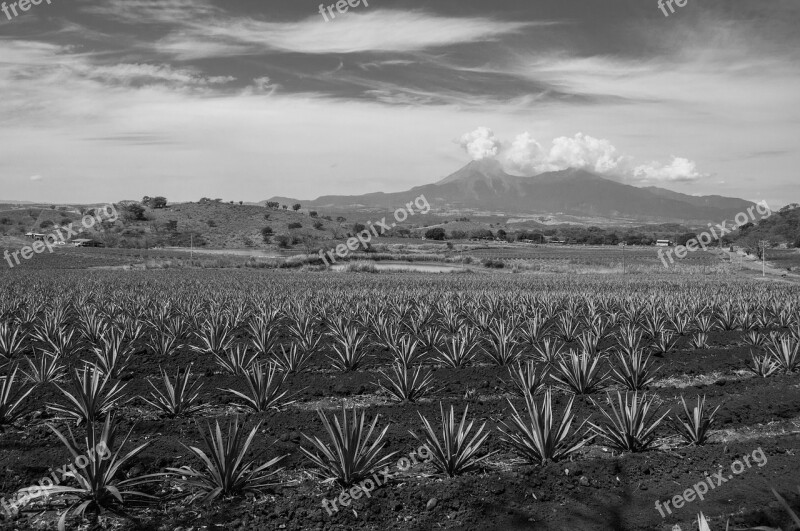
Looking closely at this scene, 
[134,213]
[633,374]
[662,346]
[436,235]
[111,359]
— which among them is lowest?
[436,235]

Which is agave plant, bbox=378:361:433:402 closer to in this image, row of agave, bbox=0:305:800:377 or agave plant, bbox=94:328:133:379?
row of agave, bbox=0:305:800:377

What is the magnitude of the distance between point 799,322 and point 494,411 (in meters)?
9.70

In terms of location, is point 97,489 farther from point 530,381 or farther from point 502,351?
point 502,351

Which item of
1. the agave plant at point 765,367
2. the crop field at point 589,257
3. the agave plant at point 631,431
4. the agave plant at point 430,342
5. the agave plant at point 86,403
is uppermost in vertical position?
the agave plant at point 86,403

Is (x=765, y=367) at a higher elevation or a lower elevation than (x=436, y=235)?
higher

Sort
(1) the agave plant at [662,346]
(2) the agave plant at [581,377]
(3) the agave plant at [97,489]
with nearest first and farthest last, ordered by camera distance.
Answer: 1. (3) the agave plant at [97,489]
2. (2) the agave plant at [581,377]
3. (1) the agave plant at [662,346]

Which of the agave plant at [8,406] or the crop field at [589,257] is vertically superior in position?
the agave plant at [8,406]

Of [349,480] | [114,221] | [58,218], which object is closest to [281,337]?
Answer: [349,480]

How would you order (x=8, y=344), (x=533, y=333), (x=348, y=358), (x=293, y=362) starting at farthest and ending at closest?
1. (x=533, y=333)
2. (x=8, y=344)
3. (x=348, y=358)
4. (x=293, y=362)

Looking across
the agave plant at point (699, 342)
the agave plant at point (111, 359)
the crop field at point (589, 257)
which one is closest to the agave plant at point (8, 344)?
the agave plant at point (111, 359)

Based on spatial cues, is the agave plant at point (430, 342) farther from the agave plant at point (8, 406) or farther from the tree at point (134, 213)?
the tree at point (134, 213)

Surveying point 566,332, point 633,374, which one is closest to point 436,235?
point 566,332

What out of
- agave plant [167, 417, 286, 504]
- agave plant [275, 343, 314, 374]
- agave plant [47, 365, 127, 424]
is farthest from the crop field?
agave plant [167, 417, 286, 504]

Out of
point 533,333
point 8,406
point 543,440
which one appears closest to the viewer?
point 543,440
